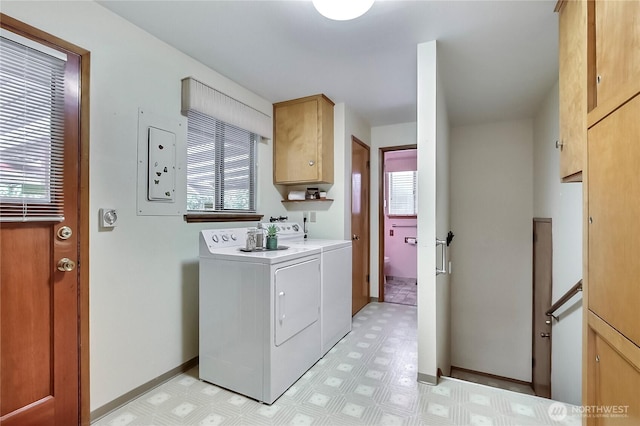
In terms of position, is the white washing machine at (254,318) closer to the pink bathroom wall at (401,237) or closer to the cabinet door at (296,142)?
the cabinet door at (296,142)

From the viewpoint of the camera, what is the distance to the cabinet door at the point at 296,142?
304 centimetres

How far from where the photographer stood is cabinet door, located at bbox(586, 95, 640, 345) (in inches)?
33.9

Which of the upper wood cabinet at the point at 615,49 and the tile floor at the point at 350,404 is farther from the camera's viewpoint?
the tile floor at the point at 350,404

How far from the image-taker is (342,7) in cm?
157

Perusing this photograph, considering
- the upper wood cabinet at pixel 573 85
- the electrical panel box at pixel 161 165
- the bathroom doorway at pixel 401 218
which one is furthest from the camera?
the bathroom doorway at pixel 401 218

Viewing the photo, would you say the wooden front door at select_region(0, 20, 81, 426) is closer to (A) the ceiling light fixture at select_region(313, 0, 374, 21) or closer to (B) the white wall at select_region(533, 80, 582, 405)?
(A) the ceiling light fixture at select_region(313, 0, 374, 21)

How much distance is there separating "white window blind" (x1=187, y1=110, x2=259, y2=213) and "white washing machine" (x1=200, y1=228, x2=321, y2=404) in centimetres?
50

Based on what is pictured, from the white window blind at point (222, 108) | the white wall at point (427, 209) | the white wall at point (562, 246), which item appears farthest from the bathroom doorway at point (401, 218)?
the white wall at point (427, 209)

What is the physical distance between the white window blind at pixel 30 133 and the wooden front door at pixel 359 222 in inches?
105

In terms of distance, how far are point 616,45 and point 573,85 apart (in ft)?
1.78

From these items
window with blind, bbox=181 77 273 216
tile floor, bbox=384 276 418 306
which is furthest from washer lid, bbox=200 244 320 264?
tile floor, bbox=384 276 418 306

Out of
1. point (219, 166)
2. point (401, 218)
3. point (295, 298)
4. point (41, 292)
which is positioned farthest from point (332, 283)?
point (401, 218)

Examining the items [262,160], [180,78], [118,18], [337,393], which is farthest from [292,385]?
[118,18]

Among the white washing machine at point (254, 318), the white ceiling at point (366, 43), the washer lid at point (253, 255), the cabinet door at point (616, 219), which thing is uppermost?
the white ceiling at point (366, 43)
